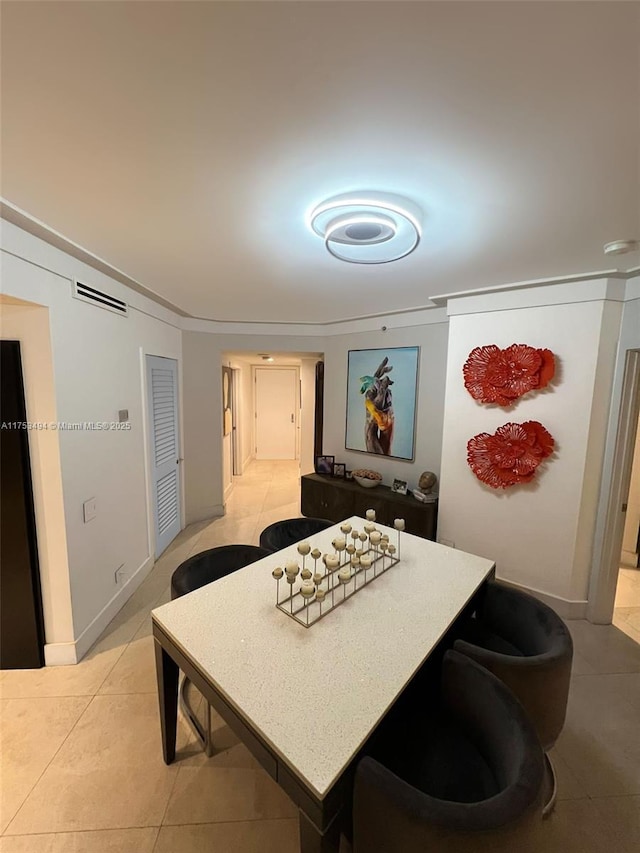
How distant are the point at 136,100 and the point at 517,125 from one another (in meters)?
1.09

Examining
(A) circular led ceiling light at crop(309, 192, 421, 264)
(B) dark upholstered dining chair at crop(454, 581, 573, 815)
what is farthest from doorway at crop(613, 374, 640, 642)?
(A) circular led ceiling light at crop(309, 192, 421, 264)

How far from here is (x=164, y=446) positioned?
347 cm

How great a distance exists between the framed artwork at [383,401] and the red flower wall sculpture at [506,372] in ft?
2.34

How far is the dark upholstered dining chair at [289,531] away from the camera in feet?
7.60

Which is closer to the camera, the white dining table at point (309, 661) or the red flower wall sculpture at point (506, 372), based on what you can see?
the white dining table at point (309, 661)

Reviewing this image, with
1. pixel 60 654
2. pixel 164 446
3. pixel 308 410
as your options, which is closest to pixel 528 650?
pixel 60 654

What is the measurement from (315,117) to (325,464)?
342 cm

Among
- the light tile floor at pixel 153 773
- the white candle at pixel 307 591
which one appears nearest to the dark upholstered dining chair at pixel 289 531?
the white candle at pixel 307 591

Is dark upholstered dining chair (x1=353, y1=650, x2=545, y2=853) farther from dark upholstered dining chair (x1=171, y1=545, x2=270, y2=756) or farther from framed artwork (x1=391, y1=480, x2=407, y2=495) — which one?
framed artwork (x1=391, y1=480, x2=407, y2=495)

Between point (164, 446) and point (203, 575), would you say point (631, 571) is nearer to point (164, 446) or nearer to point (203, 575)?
point (203, 575)

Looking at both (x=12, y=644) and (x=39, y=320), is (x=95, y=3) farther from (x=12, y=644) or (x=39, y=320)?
(x=12, y=644)

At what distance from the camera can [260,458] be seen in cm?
766

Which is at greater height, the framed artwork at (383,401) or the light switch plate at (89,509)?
the framed artwork at (383,401)

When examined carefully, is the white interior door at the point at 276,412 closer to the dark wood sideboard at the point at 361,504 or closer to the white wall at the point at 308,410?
the white wall at the point at 308,410
